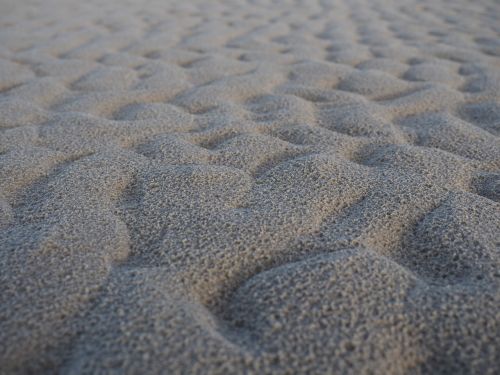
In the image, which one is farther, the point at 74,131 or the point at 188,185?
the point at 74,131

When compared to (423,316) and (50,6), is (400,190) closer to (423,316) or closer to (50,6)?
(423,316)

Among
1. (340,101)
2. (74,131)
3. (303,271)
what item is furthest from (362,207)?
(74,131)

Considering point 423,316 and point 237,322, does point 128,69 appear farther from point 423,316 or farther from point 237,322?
point 423,316

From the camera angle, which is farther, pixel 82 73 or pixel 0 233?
pixel 82 73

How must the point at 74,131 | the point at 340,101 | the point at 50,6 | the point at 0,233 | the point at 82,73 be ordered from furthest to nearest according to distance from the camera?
the point at 50,6 → the point at 82,73 → the point at 340,101 → the point at 74,131 → the point at 0,233

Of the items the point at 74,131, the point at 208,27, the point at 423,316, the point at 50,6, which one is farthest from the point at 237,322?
the point at 50,6

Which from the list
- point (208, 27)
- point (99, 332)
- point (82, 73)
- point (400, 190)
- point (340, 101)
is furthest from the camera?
point (208, 27)
